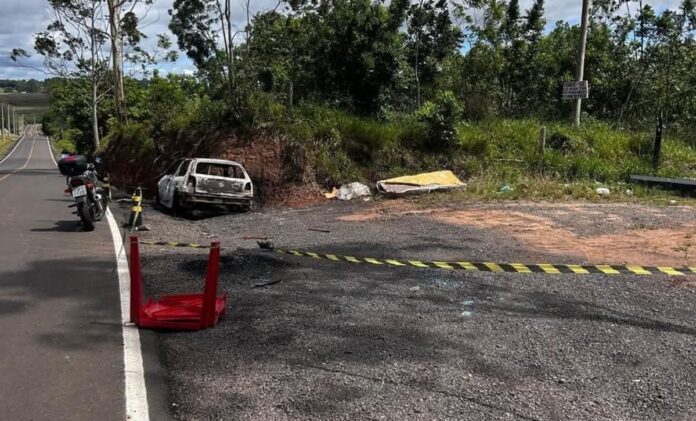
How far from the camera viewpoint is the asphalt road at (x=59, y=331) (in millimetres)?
3896

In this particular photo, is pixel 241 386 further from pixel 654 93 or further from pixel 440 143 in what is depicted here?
pixel 654 93

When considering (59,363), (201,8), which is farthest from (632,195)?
(201,8)

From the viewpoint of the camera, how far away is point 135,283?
5.20m

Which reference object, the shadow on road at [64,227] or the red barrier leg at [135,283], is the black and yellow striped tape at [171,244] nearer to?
the shadow on road at [64,227]

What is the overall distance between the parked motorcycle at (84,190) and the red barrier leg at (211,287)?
6840mm

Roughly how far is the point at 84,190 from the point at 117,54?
30.7 metres

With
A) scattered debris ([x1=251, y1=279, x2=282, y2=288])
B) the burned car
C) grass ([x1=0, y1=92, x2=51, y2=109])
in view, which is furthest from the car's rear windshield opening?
grass ([x1=0, y1=92, x2=51, y2=109])

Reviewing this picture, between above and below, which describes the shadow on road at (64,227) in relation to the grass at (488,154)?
below

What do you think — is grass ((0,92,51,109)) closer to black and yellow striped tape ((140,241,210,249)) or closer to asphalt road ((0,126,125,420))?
black and yellow striped tape ((140,241,210,249))

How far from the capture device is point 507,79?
27.6m

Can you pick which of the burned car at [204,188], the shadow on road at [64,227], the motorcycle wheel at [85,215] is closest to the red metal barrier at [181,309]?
the motorcycle wheel at [85,215]

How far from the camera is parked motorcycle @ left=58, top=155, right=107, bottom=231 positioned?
11109 mm

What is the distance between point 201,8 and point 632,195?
18.0 m

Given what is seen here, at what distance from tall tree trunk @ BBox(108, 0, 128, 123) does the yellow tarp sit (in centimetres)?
2682
